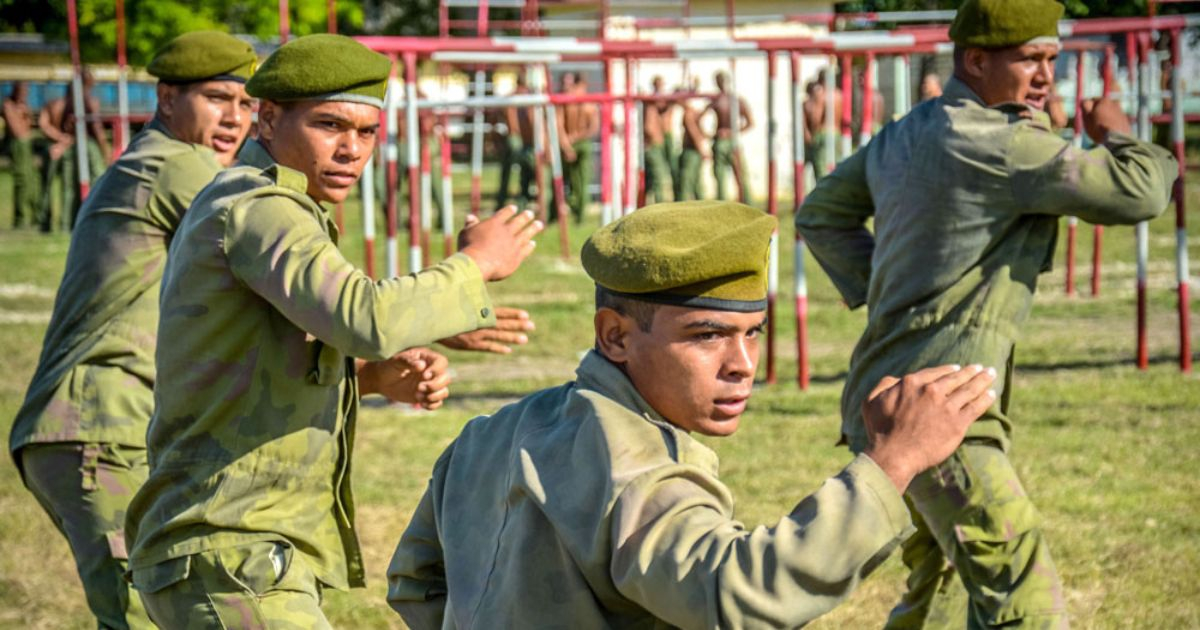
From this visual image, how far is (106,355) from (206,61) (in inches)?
34.9

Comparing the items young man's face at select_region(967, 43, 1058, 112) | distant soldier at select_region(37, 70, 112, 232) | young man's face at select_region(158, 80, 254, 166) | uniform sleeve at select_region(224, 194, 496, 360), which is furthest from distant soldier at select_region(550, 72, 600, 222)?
uniform sleeve at select_region(224, 194, 496, 360)

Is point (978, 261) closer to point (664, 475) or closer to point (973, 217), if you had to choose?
point (973, 217)

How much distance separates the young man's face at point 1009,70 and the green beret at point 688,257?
2.49 meters

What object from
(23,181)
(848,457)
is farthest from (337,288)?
(23,181)

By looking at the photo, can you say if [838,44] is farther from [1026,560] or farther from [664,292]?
[664,292]

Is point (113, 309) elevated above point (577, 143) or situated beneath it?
elevated above

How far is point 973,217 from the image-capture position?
463 cm

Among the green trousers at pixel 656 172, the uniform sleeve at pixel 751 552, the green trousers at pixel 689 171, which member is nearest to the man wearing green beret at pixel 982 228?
the uniform sleeve at pixel 751 552

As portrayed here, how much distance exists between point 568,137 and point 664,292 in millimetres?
20266

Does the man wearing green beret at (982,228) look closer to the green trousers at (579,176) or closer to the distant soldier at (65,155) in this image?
the green trousers at (579,176)

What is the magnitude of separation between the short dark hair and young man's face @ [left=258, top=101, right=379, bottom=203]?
1.27 metres

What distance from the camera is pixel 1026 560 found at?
172 inches

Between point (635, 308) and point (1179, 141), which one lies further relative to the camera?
point (1179, 141)

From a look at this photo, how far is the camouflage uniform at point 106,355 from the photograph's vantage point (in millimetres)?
4535
